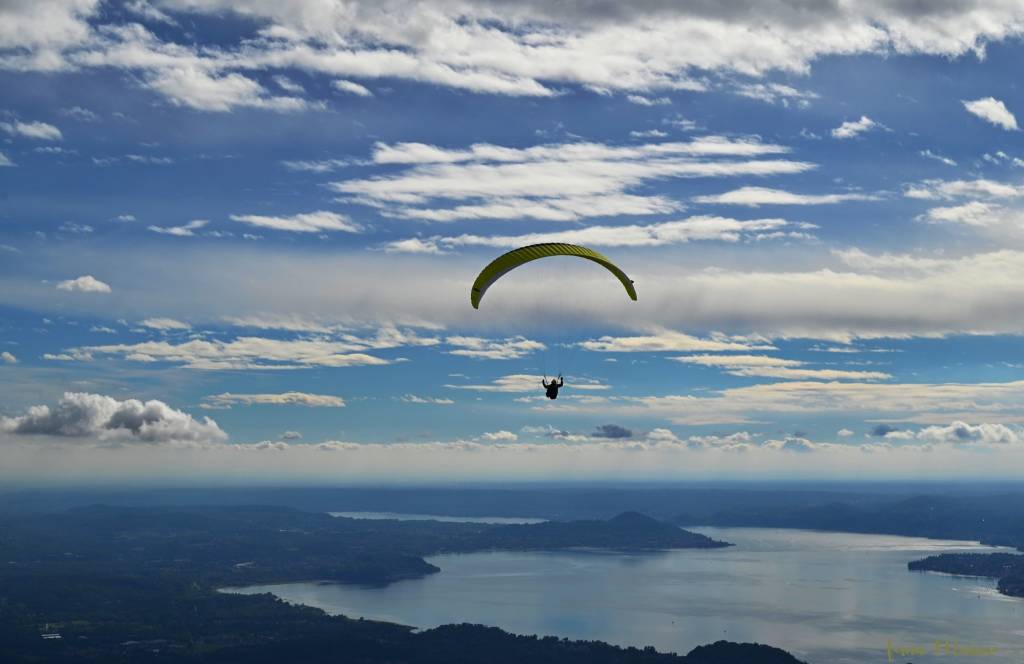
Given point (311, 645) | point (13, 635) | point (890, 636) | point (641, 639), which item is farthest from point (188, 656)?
point (890, 636)

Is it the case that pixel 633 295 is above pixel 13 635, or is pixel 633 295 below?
above

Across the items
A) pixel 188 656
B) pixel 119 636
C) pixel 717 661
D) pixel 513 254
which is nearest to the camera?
pixel 513 254

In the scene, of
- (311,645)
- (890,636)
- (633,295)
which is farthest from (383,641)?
(633,295)

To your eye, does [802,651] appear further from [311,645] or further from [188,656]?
[188,656]

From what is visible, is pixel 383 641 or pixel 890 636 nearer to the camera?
pixel 383 641

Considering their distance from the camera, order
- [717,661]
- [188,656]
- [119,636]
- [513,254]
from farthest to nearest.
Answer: [119,636]
[188,656]
[717,661]
[513,254]

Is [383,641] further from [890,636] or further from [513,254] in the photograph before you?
[513,254]
